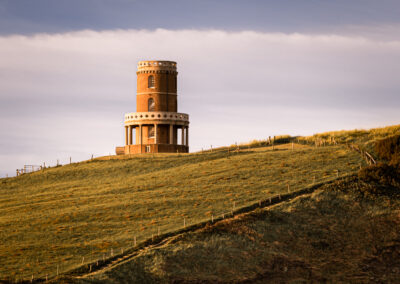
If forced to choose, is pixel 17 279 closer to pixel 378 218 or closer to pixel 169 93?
pixel 378 218

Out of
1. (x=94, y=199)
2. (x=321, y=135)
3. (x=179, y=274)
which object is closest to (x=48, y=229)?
(x=94, y=199)

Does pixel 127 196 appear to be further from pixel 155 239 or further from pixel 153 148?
pixel 153 148

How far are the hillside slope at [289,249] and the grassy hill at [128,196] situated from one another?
10.7 feet

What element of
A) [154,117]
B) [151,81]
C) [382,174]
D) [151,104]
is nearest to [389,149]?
[382,174]

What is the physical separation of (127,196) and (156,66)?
4523cm

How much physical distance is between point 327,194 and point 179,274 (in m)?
18.5

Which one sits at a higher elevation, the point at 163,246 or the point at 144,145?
the point at 144,145

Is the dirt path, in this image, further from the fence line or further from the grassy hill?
the grassy hill

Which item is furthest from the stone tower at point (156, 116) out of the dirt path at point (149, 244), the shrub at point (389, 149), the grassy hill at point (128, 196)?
the dirt path at point (149, 244)

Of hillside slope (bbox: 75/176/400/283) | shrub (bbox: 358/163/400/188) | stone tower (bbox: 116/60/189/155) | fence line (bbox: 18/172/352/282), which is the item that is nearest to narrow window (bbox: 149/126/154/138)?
stone tower (bbox: 116/60/189/155)

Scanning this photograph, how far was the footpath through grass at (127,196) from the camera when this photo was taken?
45500 mm

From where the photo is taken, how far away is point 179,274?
1582 inches

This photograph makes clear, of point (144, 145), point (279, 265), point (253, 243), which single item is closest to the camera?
point (279, 265)

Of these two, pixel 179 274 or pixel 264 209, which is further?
pixel 264 209
